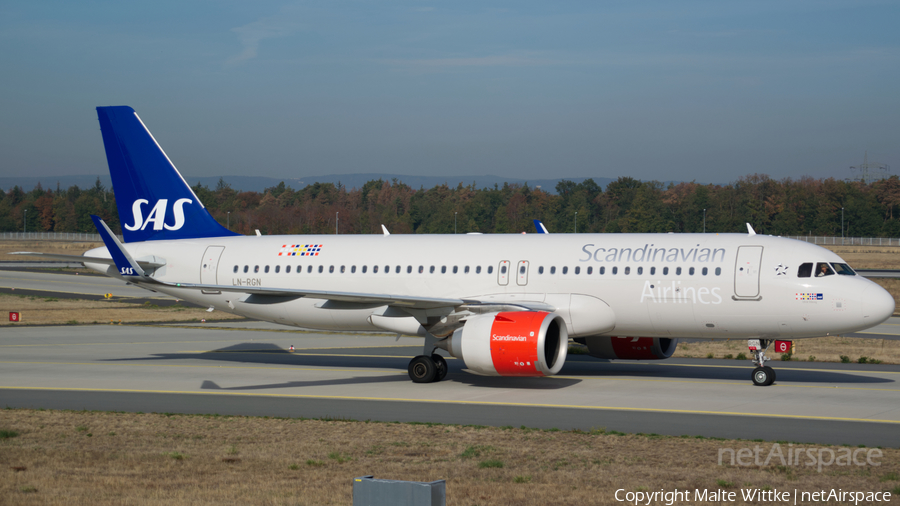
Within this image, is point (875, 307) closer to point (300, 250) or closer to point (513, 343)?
point (513, 343)

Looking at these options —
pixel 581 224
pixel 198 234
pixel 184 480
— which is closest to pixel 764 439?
pixel 184 480

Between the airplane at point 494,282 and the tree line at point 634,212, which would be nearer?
the airplane at point 494,282

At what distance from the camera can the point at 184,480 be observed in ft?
40.0

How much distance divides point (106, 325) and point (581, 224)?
11380 cm

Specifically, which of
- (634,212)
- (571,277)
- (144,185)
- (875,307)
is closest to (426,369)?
(571,277)

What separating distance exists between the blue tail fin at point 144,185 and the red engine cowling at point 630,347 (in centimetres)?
1344

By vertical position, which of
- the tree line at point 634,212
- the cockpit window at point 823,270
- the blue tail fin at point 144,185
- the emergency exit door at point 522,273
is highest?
the tree line at point 634,212

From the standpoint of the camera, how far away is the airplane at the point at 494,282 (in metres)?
21.0

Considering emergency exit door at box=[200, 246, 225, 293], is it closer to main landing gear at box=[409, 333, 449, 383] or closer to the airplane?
the airplane

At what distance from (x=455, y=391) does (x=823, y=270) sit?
974 cm

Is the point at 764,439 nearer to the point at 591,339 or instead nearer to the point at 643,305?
the point at 643,305

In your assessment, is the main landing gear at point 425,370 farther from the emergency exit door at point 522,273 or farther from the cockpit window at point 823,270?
the cockpit window at point 823,270

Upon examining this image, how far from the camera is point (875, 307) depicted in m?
20.4

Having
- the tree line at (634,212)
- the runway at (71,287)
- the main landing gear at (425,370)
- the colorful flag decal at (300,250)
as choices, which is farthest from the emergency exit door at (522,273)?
the tree line at (634,212)
